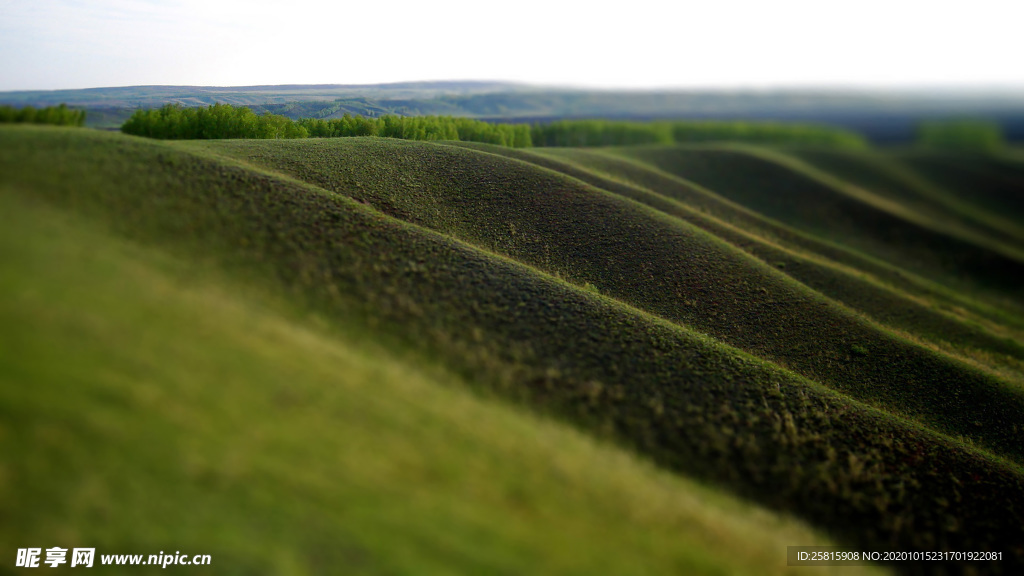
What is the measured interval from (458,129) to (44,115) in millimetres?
52526

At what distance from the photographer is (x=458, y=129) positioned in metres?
76.2

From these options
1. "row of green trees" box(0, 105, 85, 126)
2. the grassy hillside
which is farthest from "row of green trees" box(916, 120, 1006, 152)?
"row of green trees" box(0, 105, 85, 126)

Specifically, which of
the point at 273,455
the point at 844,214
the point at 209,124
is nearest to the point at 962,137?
the point at 844,214

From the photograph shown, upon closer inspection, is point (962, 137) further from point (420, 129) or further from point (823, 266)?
point (420, 129)

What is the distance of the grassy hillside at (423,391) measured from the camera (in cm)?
1318

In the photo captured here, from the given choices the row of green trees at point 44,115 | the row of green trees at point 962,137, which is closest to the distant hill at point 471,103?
the row of green trees at point 44,115

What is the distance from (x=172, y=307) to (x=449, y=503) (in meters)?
12.3

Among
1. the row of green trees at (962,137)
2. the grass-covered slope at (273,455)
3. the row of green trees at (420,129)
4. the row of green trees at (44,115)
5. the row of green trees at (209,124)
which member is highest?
the row of green trees at (962,137)

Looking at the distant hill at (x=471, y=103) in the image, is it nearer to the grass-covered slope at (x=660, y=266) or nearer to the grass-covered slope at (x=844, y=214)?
the grass-covered slope at (x=660, y=266)

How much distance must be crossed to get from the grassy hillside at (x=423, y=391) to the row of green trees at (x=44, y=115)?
4696 mm

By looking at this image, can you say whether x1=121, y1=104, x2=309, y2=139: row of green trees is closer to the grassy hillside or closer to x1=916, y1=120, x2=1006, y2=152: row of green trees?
the grassy hillside

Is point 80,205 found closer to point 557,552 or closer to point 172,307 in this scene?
point 172,307

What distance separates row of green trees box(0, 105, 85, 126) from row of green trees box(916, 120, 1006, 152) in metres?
138

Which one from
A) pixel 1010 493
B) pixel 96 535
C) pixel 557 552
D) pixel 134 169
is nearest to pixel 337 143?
pixel 134 169
